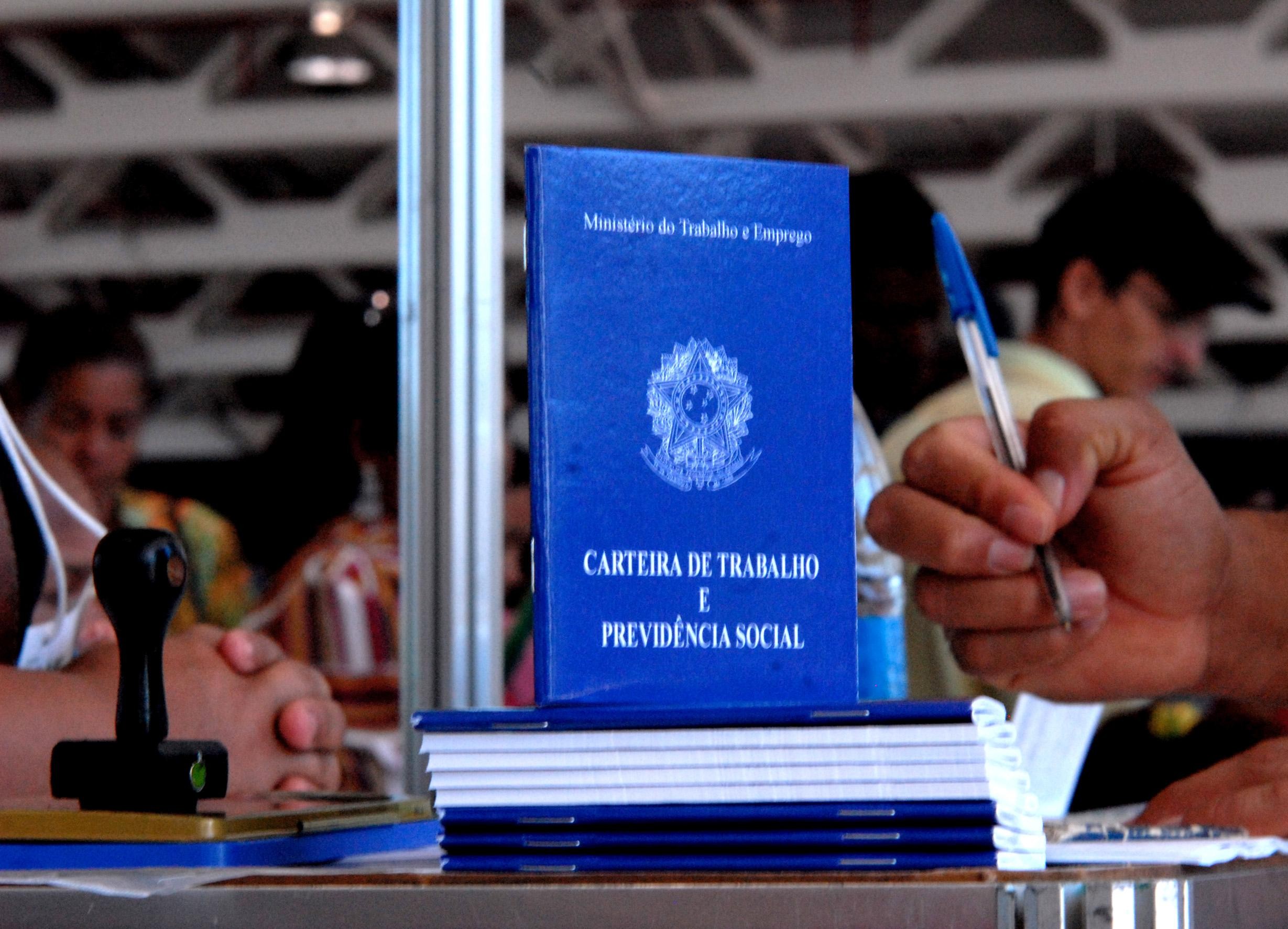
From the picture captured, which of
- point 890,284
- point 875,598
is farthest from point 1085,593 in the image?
point 890,284

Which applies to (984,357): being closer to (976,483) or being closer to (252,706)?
(976,483)

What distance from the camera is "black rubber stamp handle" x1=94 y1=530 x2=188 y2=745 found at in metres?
0.63

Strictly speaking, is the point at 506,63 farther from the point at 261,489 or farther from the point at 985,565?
the point at 985,565

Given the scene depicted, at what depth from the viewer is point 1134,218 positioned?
2.44 m

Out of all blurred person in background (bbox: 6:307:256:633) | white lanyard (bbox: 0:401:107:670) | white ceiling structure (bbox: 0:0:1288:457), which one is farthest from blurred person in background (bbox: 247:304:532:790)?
white ceiling structure (bbox: 0:0:1288:457)

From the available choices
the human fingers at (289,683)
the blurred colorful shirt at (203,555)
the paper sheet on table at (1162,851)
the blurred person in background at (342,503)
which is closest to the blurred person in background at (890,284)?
the blurred person in background at (342,503)

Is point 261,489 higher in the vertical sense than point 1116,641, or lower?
higher

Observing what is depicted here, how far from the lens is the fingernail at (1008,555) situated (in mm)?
948

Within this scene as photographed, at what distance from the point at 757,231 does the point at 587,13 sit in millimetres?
6375

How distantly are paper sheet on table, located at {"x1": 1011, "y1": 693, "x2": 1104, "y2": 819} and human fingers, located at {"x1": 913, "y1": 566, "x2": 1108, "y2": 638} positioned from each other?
20 cm

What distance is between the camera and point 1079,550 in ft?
3.60

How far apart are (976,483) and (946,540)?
0.13 feet

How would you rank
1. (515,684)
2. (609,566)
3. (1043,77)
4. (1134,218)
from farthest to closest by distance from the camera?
(1043,77)
(515,684)
(1134,218)
(609,566)

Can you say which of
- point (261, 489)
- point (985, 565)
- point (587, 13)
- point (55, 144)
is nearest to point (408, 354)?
point (985, 565)
